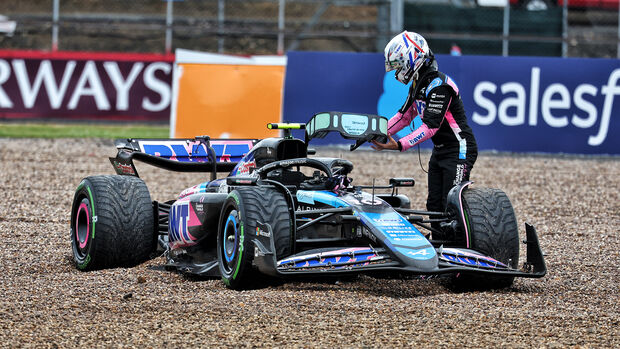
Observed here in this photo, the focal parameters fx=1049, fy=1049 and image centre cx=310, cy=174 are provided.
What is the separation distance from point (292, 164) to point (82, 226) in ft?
6.30

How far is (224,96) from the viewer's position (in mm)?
17531

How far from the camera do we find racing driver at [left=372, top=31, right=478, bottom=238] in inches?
319

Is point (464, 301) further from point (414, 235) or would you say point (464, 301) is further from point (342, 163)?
point (342, 163)

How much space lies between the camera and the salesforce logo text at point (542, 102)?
17.5 meters

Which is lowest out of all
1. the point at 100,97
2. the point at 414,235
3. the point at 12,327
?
the point at 12,327

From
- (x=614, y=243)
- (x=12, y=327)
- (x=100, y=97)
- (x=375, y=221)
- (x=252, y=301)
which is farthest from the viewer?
(x=100, y=97)

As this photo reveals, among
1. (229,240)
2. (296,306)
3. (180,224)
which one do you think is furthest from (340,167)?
(296,306)

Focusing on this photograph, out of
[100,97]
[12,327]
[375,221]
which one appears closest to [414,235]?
[375,221]

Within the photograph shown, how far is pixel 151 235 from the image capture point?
27.1 feet

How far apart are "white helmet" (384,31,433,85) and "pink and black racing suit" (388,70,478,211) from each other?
12cm

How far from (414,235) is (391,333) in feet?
4.10

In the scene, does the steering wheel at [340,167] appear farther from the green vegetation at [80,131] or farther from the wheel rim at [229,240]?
the green vegetation at [80,131]

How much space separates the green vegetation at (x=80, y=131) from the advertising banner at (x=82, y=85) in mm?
310

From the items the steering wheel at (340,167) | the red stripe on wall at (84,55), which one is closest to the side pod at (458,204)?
the steering wheel at (340,167)
